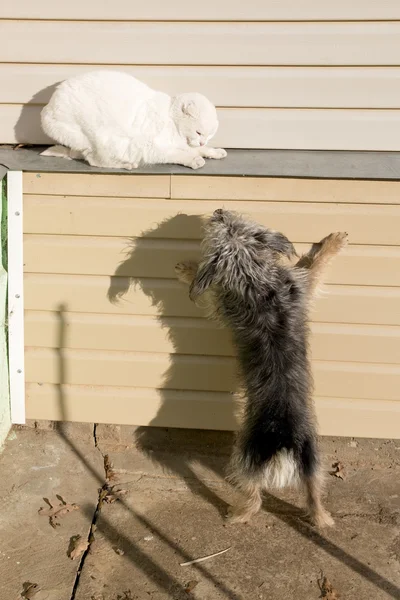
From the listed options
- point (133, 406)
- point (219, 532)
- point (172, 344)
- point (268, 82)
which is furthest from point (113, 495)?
point (268, 82)

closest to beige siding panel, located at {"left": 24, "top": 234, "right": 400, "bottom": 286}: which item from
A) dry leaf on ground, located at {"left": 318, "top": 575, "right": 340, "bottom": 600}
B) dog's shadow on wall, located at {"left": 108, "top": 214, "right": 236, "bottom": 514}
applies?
dog's shadow on wall, located at {"left": 108, "top": 214, "right": 236, "bottom": 514}

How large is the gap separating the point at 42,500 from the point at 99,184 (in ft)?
6.54

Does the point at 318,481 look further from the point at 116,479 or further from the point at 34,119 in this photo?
the point at 34,119

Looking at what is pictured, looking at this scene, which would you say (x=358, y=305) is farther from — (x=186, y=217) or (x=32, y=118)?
(x=32, y=118)

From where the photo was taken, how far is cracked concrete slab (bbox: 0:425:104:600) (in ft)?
11.4

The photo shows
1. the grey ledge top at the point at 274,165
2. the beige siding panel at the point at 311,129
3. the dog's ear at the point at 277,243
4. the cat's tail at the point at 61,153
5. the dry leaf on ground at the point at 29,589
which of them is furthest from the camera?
the cat's tail at the point at 61,153

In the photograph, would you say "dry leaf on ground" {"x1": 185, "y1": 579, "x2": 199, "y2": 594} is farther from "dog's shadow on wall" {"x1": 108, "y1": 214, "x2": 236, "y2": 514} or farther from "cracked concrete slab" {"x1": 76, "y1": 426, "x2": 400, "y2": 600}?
"dog's shadow on wall" {"x1": 108, "y1": 214, "x2": 236, "y2": 514}

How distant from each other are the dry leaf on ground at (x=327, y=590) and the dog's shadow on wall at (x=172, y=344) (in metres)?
0.76

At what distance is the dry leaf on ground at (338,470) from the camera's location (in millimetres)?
4348

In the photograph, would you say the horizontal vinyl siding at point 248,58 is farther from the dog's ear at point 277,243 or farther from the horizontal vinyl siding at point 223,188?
the dog's ear at point 277,243

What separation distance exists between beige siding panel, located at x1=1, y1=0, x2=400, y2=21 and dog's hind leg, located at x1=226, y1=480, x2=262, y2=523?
2654mm

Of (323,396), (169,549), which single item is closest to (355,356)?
(323,396)

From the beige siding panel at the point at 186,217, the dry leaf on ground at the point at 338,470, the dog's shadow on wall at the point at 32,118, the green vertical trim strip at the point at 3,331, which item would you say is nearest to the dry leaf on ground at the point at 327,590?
the dry leaf on ground at the point at 338,470

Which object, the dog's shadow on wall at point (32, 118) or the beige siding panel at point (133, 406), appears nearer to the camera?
the dog's shadow on wall at point (32, 118)
